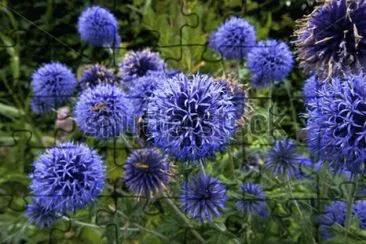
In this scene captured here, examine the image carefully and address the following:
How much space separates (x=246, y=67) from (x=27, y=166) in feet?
2.83

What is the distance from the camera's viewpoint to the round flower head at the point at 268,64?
178 cm

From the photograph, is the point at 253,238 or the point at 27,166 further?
the point at 27,166

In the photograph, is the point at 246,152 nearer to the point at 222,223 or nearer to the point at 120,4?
the point at 222,223

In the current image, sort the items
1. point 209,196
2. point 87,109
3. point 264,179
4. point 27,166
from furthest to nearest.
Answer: point 27,166 → point 264,179 → point 87,109 → point 209,196

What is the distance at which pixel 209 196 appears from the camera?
57.2 inches

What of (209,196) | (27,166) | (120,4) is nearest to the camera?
(209,196)

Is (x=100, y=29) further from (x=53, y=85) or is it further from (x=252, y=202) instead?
(x=252, y=202)

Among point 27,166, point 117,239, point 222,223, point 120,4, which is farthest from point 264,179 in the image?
point 120,4

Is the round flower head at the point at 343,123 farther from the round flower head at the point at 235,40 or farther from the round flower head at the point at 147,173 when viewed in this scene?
the round flower head at the point at 235,40

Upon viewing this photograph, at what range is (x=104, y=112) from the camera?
155 centimetres

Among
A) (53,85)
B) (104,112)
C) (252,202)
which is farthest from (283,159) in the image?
(53,85)

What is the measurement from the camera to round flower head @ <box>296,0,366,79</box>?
4.07 feet

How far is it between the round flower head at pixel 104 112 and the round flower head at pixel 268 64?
1.21ft

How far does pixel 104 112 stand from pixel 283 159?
0.39 metres
